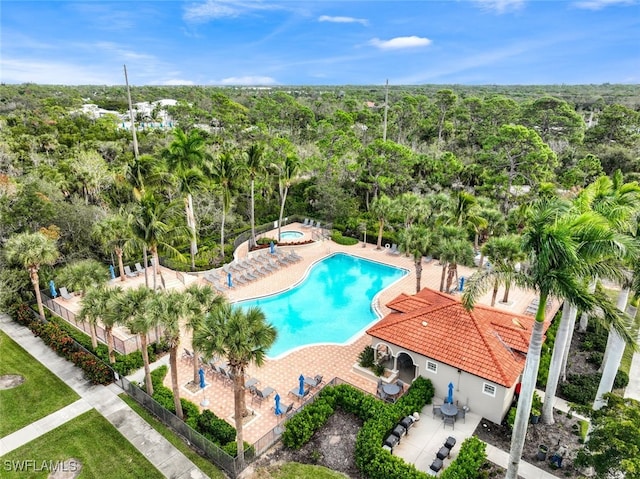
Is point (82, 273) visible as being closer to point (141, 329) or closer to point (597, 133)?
point (141, 329)

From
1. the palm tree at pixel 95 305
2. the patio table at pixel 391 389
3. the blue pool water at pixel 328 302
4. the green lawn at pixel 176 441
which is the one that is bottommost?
the blue pool water at pixel 328 302

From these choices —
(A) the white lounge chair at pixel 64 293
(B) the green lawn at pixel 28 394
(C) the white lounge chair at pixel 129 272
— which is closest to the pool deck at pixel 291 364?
(B) the green lawn at pixel 28 394

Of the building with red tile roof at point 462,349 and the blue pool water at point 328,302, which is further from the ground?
the building with red tile roof at point 462,349

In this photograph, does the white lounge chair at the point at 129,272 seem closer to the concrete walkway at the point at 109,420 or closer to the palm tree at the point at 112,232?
the palm tree at the point at 112,232

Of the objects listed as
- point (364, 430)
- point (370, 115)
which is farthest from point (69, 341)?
point (370, 115)

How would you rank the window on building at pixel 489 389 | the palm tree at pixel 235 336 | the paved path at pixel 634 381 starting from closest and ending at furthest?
1. the palm tree at pixel 235 336
2. the window on building at pixel 489 389
3. the paved path at pixel 634 381

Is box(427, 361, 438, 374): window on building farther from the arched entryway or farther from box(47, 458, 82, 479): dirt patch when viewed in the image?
box(47, 458, 82, 479): dirt patch

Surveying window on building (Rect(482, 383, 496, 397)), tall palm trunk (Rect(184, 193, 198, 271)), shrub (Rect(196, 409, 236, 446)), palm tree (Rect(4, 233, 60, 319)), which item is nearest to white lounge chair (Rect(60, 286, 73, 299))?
palm tree (Rect(4, 233, 60, 319))
